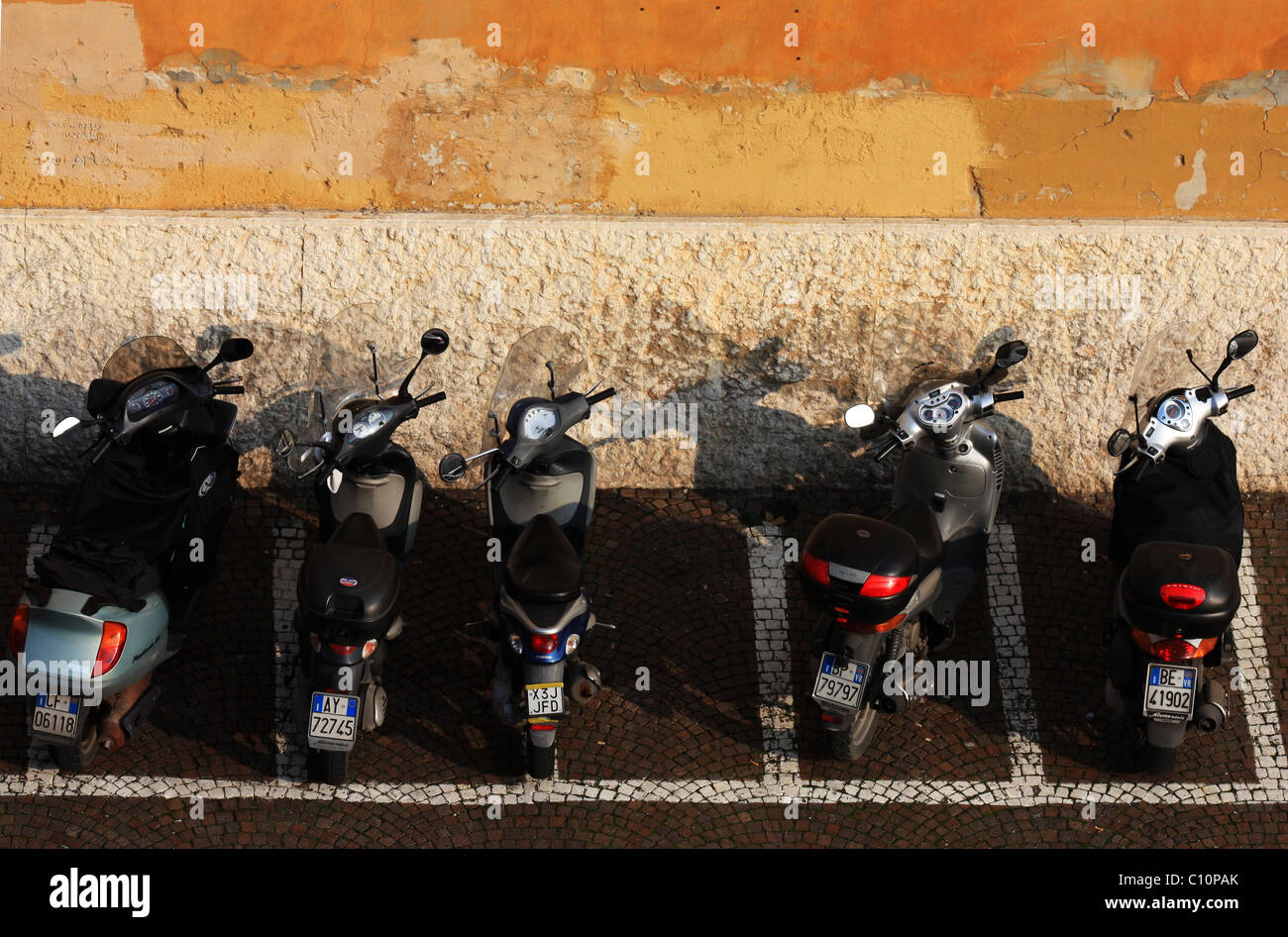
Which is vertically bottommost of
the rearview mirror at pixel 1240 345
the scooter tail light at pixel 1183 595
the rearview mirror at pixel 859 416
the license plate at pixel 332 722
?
the license plate at pixel 332 722

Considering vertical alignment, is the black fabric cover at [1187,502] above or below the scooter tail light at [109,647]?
above

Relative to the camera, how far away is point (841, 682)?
9.26m

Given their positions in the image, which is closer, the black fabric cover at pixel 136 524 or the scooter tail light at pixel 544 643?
the scooter tail light at pixel 544 643

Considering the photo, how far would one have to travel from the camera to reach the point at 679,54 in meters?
11.5

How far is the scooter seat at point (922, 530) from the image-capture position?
948 centimetres

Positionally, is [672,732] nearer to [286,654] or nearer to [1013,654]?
[1013,654]

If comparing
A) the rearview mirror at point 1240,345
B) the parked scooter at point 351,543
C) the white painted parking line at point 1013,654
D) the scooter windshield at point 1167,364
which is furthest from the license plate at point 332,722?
the rearview mirror at point 1240,345

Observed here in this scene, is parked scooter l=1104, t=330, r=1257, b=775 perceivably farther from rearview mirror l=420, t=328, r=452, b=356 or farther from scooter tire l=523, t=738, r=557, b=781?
rearview mirror l=420, t=328, r=452, b=356

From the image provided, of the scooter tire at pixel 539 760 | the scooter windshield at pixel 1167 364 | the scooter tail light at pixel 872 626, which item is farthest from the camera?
the scooter windshield at pixel 1167 364

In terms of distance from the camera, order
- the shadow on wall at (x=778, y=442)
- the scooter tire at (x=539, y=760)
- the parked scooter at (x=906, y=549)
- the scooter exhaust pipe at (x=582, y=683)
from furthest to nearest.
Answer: the shadow on wall at (x=778, y=442) < the scooter exhaust pipe at (x=582, y=683) < the scooter tire at (x=539, y=760) < the parked scooter at (x=906, y=549)

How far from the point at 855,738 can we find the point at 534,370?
2.90 metres

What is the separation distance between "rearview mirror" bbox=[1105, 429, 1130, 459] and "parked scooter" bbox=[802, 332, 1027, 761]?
66 cm

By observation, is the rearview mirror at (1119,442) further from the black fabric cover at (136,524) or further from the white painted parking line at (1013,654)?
the black fabric cover at (136,524)

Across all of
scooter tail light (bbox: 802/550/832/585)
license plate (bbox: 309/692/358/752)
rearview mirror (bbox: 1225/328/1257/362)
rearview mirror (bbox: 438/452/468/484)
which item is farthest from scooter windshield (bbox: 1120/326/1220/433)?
license plate (bbox: 309/692/358/752)
